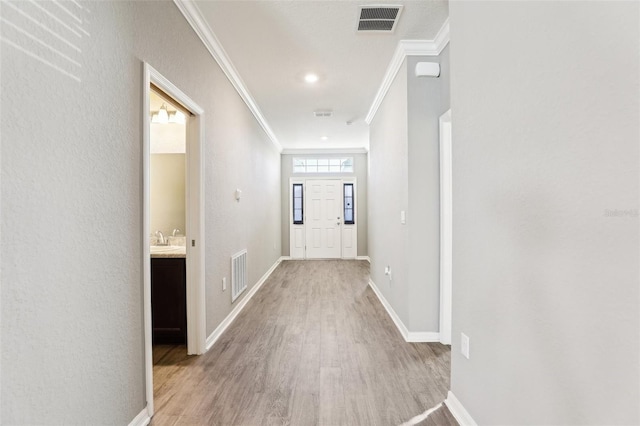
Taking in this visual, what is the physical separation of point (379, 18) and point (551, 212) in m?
2.08

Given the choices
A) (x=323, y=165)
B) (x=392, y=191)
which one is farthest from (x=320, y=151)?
(x=392, y=191)

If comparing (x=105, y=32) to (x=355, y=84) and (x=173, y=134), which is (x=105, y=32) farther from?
(x=355, y=84)

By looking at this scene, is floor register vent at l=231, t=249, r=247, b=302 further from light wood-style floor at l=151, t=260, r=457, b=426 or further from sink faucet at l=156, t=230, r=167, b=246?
sink faucet at l=156, t=230, r=167, b=246

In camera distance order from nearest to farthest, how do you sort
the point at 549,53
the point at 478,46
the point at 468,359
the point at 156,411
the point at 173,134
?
the point at 549,53, the point at 478,46, the point at 468,359, the point at 156,411, the point at 173,134

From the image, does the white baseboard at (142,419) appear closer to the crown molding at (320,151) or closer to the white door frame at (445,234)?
the white door frame at (445,234)

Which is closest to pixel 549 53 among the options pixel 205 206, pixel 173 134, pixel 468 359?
pixel 468 359

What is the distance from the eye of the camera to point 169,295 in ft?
8.80

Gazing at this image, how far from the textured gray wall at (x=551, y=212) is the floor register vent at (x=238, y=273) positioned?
247cm

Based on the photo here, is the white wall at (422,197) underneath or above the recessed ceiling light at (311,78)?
underneath

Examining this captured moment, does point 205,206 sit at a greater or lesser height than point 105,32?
lesser

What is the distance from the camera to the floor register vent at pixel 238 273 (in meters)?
3.40

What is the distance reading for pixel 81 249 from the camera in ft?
4.22

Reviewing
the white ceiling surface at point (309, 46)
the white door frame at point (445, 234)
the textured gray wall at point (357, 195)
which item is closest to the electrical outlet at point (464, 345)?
the white door frame at point (445, 234)

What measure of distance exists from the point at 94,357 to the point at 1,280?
1.90ft
